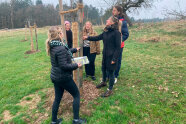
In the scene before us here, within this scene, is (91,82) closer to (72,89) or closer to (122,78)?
(122,78)

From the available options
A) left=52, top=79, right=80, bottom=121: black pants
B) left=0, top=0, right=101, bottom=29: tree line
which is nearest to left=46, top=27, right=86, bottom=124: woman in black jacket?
left=52, top=79, right=80, bottom=121: black pants

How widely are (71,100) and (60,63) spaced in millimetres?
1603

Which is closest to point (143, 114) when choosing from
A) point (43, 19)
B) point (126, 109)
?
point (126, 109)

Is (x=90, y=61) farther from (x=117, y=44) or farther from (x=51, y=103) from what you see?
(x=51, y=103)

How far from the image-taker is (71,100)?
3.77 meters

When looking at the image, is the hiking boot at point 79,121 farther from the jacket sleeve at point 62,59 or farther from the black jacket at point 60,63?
the jacket sleeve at point 62,59

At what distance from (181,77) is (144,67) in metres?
1.52

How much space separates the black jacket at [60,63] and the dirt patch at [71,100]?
3.83 feet

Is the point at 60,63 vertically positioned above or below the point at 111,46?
below

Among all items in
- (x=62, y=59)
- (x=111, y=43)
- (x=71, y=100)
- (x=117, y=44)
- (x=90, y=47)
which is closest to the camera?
(x=62, y=59)

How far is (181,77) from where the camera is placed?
192 inches

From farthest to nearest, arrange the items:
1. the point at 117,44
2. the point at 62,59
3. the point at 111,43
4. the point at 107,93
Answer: the point at 107,93, the point at 111,43, the point at 117,44, the point at 62,59

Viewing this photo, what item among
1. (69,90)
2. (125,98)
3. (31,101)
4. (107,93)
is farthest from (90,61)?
(69,90)

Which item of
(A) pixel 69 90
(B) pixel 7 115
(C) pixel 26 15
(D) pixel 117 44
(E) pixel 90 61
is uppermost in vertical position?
(C) pixel 26 15
